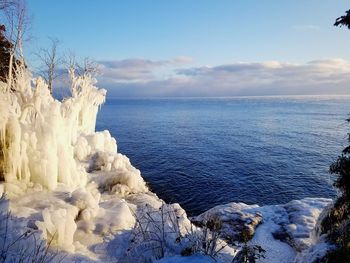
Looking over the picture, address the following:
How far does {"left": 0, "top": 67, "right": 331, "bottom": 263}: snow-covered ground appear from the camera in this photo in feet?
28.0

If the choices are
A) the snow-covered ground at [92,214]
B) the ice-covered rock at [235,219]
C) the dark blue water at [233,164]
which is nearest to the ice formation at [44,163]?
the snow-covered ground at [92,214]

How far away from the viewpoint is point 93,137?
3072 cm

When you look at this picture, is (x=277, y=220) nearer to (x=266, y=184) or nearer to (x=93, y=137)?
(x=266, y=184)

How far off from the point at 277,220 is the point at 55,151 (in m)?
13.8

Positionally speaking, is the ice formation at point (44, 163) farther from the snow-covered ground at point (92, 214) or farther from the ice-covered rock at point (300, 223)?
the ice-covered rock at point (300, 223)

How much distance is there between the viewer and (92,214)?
14.7 meters

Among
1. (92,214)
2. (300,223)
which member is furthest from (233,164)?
(92,214)

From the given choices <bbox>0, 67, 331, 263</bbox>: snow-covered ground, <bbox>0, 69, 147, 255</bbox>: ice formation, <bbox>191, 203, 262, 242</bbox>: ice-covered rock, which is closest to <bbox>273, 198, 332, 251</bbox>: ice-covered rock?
<bbox>0, 67, 331, 263</bbox>: snow-covered ground

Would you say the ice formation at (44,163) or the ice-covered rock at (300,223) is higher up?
the ice formation at (44,163)

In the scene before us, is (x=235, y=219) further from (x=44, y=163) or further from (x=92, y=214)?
(x=44, y=163)

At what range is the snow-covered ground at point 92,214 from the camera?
8537mm

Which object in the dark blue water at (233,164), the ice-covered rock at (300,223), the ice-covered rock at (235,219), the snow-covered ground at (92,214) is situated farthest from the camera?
the dark blue water at (233,164)

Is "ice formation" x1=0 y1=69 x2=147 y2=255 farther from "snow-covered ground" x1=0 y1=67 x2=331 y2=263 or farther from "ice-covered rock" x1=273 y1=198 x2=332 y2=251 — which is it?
"ice-covered rock" x1=273 y1=198 x2=332 y2=251

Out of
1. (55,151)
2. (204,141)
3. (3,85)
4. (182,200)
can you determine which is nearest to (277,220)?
(182,200)
